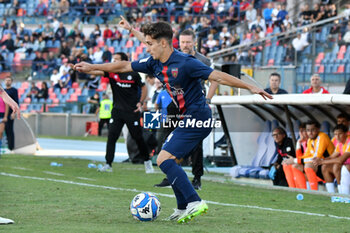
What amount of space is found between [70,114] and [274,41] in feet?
41.4

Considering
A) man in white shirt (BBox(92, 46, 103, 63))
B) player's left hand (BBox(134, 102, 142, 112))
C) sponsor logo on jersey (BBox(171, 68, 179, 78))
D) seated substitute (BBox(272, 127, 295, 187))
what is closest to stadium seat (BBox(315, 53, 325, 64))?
player's left hand (BBox(134, 102, 142, 112))

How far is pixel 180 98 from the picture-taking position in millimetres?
6918

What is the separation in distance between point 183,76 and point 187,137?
595 millimetres

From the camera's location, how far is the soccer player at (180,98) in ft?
22.0

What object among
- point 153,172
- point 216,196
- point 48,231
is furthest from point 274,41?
point 48,231

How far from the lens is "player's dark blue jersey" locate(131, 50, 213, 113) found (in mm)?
6746

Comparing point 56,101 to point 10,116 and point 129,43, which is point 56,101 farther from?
point 10,116

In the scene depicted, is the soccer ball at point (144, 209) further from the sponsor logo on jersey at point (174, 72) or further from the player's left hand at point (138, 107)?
the player's left hand at point (138, 107)

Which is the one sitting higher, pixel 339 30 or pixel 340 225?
pixel 339 30

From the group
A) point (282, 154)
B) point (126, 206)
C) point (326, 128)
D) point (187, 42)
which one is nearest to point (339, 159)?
point (326, 128)

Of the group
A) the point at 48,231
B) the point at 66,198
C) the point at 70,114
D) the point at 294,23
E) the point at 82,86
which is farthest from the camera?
the point at 82,86

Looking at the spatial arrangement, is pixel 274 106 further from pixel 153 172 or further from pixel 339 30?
pixel 339 30

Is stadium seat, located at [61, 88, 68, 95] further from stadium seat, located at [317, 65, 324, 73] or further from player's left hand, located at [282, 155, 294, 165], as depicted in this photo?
player's left hand, located at [282, 155, 294, 165]

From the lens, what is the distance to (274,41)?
67.6ft
